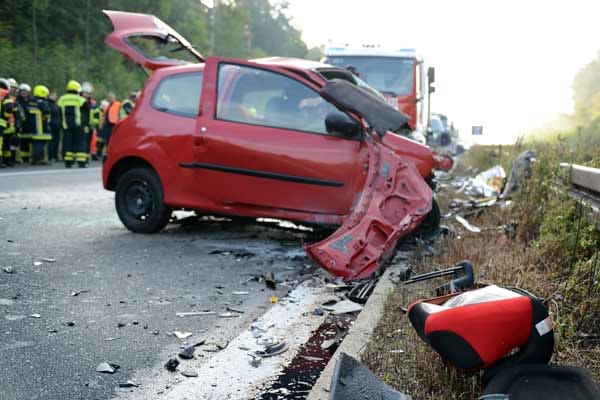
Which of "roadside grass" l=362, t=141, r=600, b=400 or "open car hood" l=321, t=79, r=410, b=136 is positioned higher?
"open car hood" l=321, t=79, r=410, b=136

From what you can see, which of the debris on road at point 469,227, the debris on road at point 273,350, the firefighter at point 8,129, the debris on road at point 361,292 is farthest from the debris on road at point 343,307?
the firefighter at point 8,129

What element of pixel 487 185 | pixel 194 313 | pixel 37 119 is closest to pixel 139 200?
pixel 194 313

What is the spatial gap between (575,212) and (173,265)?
318cm

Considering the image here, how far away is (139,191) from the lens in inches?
274

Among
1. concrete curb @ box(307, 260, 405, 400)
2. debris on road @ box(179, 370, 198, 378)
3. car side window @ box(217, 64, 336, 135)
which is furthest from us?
car side window @ box(217, 64, 336, 135)

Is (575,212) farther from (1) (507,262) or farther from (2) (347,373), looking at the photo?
(2) (347,373)

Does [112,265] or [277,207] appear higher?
[277,207]

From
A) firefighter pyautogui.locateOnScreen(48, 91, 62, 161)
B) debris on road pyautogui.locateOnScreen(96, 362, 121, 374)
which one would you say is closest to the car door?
debris on road pyautogui.locateOnScreen(96, 362, 121, 374)

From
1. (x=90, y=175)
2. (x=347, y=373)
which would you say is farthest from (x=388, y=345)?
(x=90, y=175)

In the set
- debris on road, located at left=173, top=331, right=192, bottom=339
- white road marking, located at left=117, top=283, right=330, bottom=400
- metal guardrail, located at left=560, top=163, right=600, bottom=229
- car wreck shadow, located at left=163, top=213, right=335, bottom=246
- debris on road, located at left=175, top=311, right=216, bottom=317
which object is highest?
metal guardrail, located at left=560, top=163, right=600, bottom=229

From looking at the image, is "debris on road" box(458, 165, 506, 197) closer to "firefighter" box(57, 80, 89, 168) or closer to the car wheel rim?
the car wheel rim

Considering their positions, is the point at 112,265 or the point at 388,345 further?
the point at 112,265

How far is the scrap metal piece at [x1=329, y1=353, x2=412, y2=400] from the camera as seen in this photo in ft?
8.05

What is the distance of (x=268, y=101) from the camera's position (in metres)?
6.41
